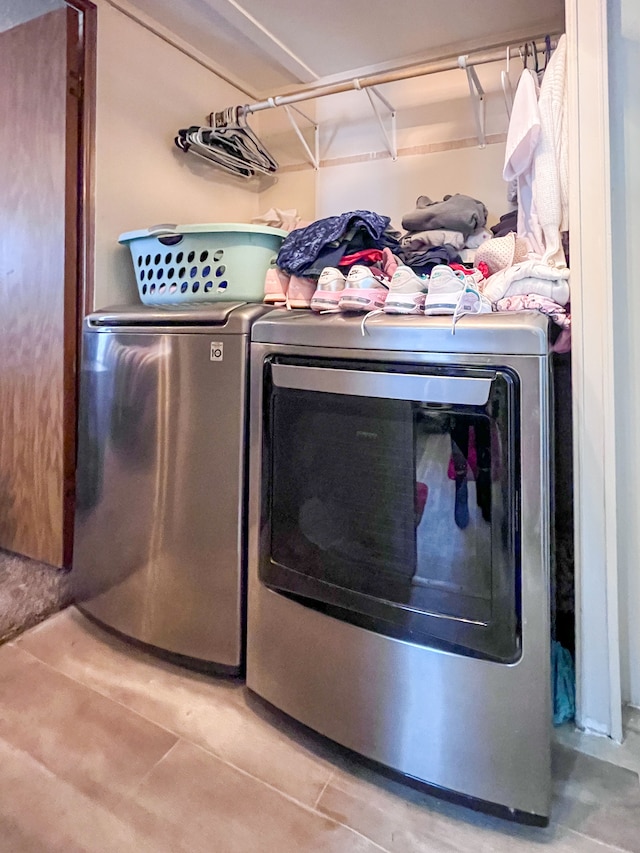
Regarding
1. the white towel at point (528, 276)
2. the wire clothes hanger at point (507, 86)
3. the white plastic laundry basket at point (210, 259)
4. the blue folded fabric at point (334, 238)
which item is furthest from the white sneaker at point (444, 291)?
the wire clothes hanger at point (507, 86)

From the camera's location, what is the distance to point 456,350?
→ 37.3 inches

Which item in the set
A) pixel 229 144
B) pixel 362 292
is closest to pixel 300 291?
pixel 362 292

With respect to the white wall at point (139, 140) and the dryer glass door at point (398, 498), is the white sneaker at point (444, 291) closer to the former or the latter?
the dryer glass door at point (398, 498)

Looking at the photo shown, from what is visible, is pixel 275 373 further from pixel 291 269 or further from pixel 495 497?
pixel 495 497

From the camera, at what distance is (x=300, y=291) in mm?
1387

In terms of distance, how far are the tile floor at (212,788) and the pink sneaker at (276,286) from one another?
1.00m

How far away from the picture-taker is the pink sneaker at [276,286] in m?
1.41

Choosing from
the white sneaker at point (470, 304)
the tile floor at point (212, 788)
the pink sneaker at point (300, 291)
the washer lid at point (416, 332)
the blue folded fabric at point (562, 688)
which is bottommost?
the tile floor at point (212, 788)

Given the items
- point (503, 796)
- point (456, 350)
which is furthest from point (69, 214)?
point (503, 796)

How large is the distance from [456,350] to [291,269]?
59 centimetres

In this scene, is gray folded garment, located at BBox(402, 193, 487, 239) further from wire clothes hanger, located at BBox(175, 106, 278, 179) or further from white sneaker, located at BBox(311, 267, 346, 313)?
wire clothes hanger, located at BBox(175, 106, 278, 179)

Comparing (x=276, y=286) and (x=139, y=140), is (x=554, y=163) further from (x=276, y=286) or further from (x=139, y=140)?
(x=139, y=140)

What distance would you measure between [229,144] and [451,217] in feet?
2.94

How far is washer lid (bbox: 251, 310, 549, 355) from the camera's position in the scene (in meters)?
0.91
